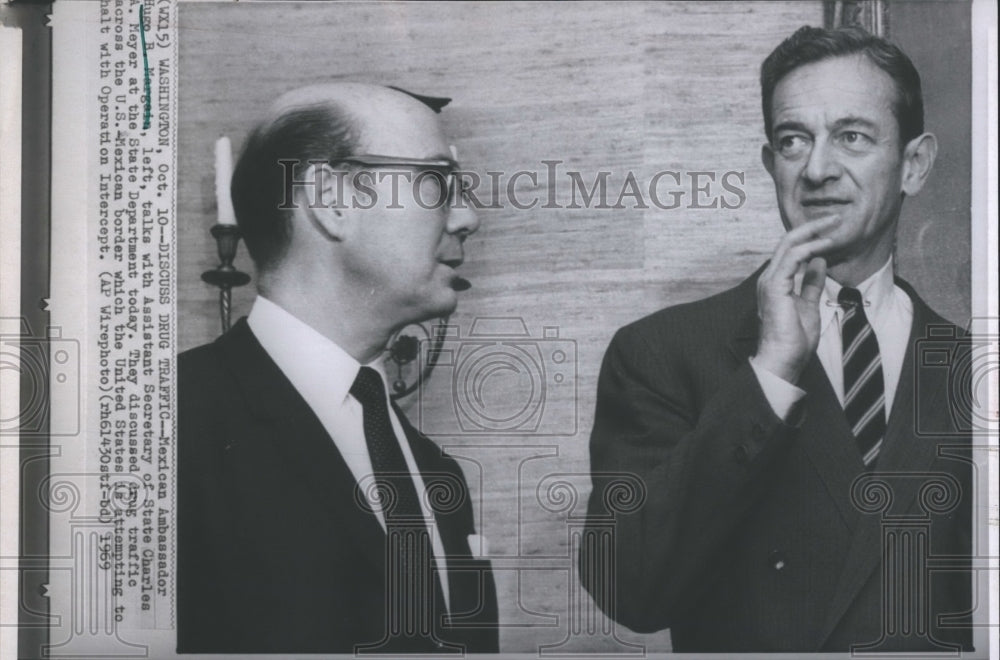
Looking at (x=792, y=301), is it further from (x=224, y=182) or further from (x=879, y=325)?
(x=224, y=182)

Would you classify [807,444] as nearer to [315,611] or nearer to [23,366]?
[315,611]

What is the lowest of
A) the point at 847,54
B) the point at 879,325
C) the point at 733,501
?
the point at 733,501

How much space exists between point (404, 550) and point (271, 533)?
53cm

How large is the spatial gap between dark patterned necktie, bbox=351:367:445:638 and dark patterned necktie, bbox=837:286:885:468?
1.81 m

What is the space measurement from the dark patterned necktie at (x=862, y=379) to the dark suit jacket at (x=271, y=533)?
165 cm

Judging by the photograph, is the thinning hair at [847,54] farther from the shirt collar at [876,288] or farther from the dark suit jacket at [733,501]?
the dark suit jacket at [733,501]

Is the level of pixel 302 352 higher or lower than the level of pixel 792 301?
lower

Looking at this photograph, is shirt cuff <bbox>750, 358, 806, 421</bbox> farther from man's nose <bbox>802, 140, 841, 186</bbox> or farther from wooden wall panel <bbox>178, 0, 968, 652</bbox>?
man's nose <bbox>802, 140, 841, 186</bbox>

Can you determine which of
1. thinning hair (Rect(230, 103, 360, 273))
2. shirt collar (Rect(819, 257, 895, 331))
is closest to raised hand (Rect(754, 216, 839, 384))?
shirt collar (Rect(819, 257, 895, 331))

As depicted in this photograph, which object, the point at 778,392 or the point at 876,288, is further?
the point at 876,288

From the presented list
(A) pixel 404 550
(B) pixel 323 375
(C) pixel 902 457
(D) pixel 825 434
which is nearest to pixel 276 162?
(B) pixel 323 375

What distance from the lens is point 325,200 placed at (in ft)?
17.7

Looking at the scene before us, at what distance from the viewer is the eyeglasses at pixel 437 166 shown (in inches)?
213

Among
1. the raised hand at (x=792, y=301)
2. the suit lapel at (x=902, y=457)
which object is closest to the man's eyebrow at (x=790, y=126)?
the raised hand at (x=792, y=301)
